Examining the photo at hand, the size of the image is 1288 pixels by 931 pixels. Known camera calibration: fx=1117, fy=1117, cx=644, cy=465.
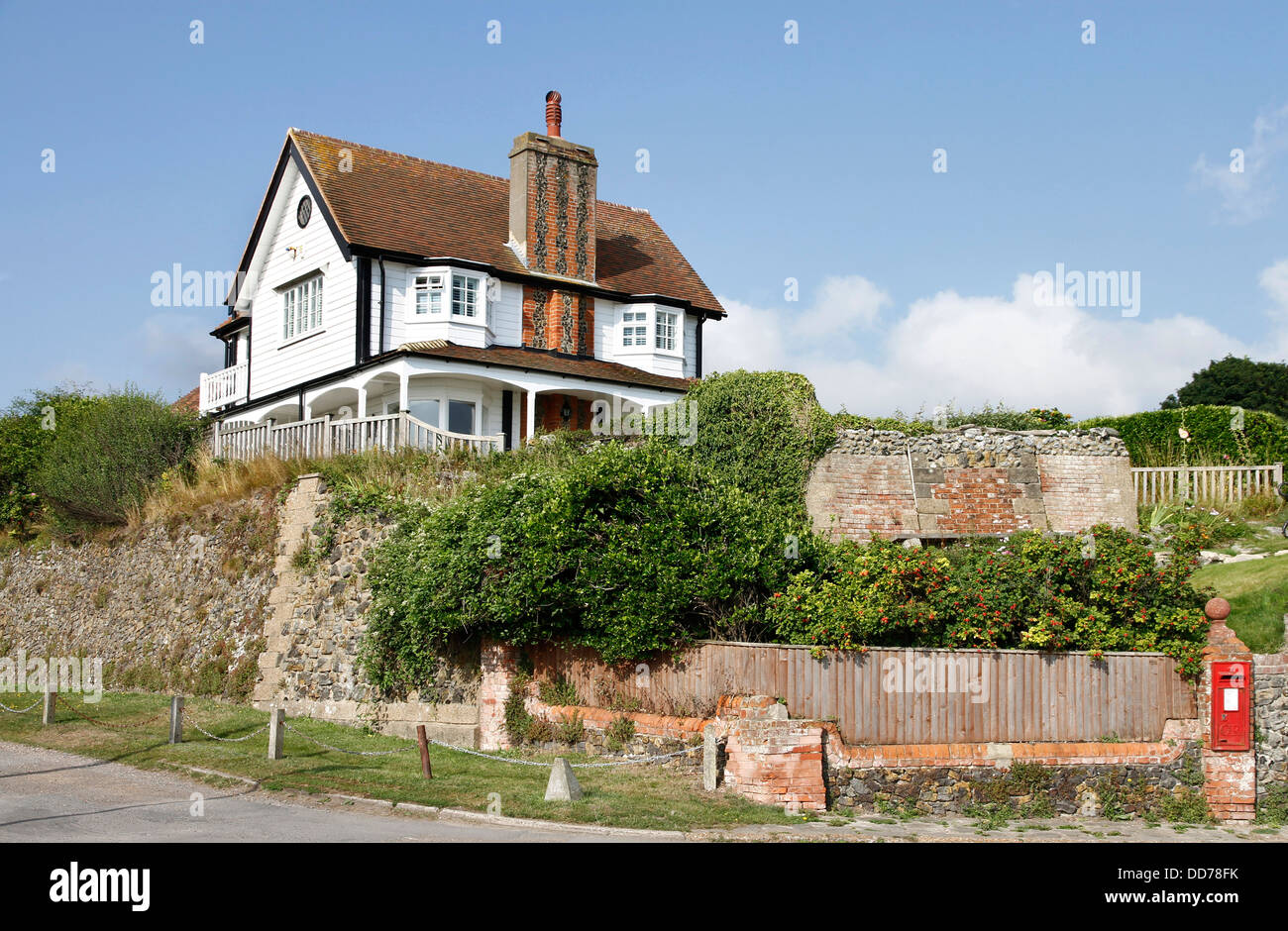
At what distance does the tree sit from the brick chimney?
34.1m

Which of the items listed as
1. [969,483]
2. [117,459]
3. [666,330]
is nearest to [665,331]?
[666,330]

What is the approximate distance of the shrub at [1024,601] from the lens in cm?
1465

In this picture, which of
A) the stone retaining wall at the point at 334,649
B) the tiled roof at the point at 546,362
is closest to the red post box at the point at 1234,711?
the stone retaining wall at the point at 334,649

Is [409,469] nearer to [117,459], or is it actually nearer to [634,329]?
[117,459]

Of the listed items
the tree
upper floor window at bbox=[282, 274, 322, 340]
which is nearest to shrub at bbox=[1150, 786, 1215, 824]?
upper floor window at bbox=[282, 274, 322, 340]

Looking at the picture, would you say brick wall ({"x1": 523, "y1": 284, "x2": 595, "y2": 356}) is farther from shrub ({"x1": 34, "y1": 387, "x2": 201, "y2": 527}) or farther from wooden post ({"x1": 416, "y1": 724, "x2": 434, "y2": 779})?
wooden post ({"x1": 416, "y1": 724, "x2": 434, "y2": 779})

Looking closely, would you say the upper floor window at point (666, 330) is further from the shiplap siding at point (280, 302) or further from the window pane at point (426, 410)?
the shiplap siding at point (280, 302)

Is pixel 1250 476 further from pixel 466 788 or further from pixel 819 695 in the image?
pixel 466 788

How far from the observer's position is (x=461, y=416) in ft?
94.4

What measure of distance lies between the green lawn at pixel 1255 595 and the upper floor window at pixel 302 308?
2225 centimetres

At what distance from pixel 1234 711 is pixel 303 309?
2486 centimetres

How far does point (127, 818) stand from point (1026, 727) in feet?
Result: 35.3
